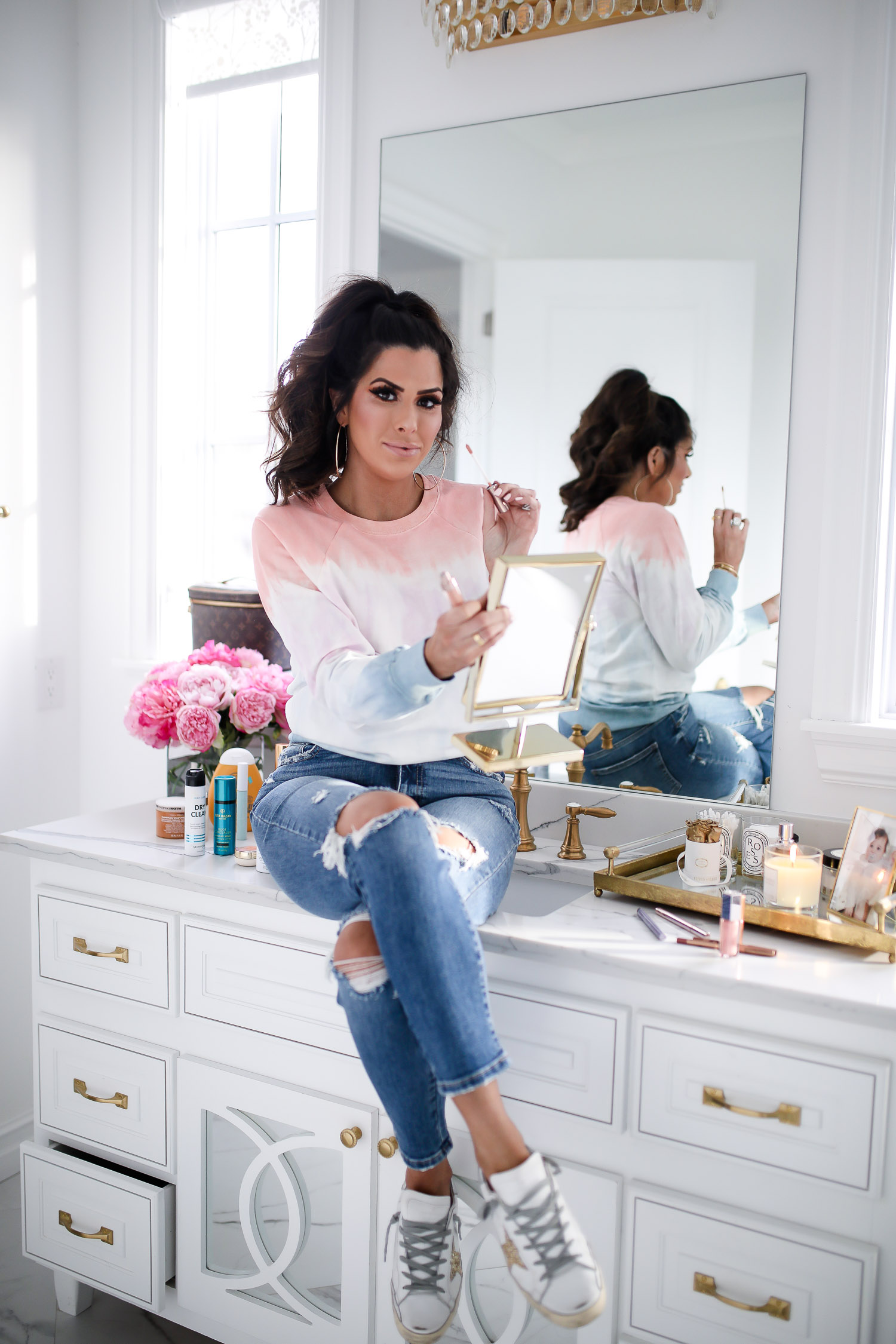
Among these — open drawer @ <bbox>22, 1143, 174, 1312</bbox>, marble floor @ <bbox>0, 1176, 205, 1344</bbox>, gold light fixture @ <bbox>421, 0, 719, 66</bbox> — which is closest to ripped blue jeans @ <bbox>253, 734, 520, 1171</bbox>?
open drawer @ <bbox>22, 1143, 174, 1312</bbox>

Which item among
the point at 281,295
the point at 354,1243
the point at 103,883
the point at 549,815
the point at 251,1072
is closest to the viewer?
the point at 354,1243

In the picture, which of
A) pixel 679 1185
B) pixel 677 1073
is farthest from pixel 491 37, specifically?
pixel 679 1185

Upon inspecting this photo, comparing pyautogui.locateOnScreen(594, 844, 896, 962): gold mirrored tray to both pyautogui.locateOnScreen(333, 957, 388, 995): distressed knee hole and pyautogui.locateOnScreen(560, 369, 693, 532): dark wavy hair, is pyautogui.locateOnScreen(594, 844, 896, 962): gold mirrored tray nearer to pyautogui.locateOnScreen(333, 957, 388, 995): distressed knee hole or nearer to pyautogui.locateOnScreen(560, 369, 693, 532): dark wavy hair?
pyautogui.locateOnScreen(333, 957, 388, 995): distressed knee hole

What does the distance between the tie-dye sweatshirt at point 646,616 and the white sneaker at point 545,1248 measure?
83 centimetres

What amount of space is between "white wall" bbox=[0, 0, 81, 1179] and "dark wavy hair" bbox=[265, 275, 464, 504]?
0.95 m

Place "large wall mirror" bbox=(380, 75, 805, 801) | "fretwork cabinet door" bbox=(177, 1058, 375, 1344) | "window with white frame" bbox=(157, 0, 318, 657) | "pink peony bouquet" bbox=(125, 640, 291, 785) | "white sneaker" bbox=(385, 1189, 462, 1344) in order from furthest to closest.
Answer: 1. "window with white frame" bbox=(157, 0, 318, 657)
2. "pink peony bouquet" bbox=(125, 640, 291, 785)
3. "large wall mirror" bbox=(380, 75, 805, 801)
4. "fretwork cabinet door" bbox=(177, 1058, 375, 1344)
5. "white sneaker" bbox=(385, 1189, 462, 1344)

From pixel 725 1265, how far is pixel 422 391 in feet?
4.10

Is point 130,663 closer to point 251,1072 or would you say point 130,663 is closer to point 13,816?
point 13,816

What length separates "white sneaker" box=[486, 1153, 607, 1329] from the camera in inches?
41.9

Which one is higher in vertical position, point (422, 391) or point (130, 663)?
point (422, 391)

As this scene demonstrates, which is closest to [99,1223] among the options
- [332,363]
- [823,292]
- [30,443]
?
[332,363]

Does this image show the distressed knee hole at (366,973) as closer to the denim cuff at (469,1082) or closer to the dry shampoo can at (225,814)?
the denim cuff at (469,1082)

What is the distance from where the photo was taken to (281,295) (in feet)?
7.45

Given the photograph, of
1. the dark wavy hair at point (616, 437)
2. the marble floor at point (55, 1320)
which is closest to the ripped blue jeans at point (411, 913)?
the dark wavy hair at point (616, 437)
